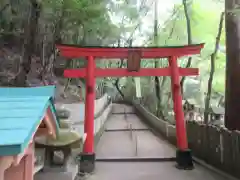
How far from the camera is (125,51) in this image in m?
10.9

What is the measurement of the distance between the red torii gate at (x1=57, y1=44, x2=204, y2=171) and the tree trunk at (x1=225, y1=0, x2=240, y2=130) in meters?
1.47

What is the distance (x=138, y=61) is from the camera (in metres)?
10.6

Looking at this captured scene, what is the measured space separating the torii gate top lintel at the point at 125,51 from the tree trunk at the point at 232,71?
1.44m

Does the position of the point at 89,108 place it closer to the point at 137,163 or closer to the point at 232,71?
the point at 137,163

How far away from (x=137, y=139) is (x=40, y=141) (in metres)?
10.5

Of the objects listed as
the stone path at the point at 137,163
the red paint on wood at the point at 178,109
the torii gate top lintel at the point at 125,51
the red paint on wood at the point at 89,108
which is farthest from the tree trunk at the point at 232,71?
the red paint on wood at the point at 89,108

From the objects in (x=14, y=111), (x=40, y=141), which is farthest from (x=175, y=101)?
(x=14, y=111)

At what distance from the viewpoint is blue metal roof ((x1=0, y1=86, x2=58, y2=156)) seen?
220 cm

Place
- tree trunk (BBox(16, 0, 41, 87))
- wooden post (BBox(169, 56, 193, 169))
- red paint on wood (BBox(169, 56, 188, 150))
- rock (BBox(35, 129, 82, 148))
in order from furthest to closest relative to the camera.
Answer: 1. tree trunk (BBox(16, 0, 41, 87))
2. red paint on wood (BBox(169, 56, 188, 150))
3. wooden post (BBox(169, 56, 193, 169))
4. rock (BBox(35, 129, 82, 148))

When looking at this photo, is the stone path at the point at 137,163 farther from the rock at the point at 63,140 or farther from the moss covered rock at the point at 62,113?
the moss covered rock at the point at 62,113

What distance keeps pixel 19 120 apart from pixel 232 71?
8.25 m

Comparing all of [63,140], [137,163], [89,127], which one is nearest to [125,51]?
[89,127]

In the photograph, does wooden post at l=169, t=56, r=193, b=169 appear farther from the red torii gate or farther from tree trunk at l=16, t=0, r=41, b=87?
tree trunk at l=16, t=0, r=41, b=87

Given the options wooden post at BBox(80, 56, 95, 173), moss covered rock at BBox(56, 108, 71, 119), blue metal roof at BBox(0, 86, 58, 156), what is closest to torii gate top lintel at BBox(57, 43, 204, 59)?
wooden post at BBox(80, 56, 95, 173)
